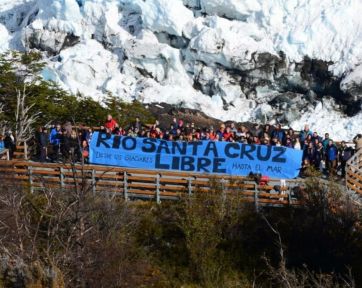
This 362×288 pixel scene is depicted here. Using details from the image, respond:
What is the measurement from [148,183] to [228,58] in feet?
65.9

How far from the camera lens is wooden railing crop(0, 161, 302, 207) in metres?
14.9

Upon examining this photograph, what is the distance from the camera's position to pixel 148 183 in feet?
51.9

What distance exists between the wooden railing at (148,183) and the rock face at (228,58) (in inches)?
699

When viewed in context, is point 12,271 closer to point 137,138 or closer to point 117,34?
point 137,138

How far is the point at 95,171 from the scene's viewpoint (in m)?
15.7

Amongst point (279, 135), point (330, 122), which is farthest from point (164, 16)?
point (279, 135)

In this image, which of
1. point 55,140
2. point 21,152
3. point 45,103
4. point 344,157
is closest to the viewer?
point 344,157

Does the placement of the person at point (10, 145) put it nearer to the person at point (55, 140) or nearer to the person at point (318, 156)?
the person at point (55, 140)

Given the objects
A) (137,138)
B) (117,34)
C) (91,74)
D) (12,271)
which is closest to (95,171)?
(137,138)

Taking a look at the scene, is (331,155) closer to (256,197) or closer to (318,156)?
(318,156)

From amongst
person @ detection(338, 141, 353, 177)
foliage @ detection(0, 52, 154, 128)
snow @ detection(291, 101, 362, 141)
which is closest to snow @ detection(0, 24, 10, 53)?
foliage @ detection(0, 52, 154, 128)

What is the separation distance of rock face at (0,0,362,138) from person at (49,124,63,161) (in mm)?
15839

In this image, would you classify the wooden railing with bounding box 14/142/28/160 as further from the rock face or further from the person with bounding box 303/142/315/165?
the rock face

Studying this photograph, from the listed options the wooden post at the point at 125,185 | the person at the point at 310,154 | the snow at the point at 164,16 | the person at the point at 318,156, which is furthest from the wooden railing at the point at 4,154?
the snow at the point at 164,16
